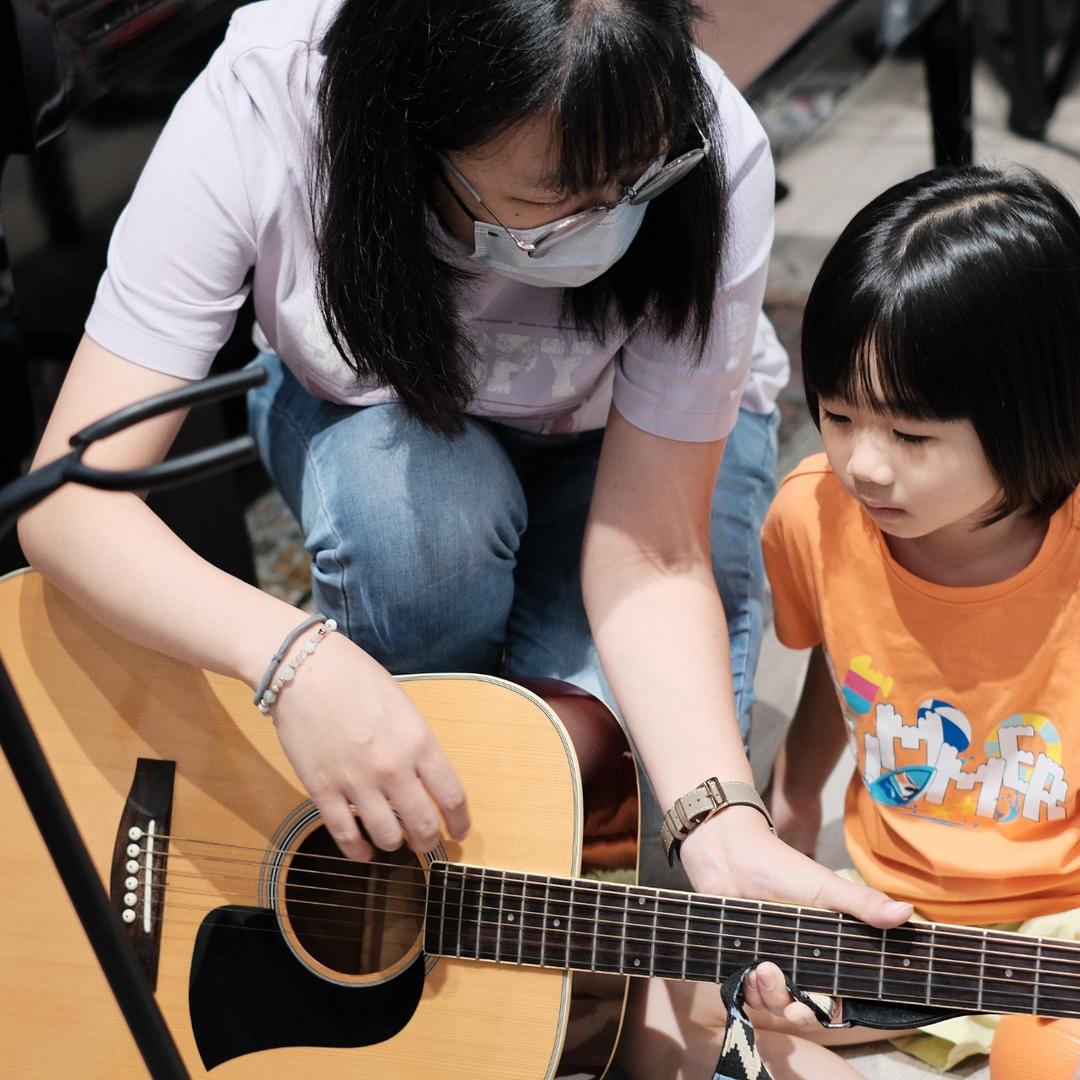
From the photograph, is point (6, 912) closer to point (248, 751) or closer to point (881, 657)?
point (248, 751)

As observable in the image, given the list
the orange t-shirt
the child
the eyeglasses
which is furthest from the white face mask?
the orange t-shirt

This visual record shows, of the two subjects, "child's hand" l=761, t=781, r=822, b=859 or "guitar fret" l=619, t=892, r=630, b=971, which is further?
"child's hand" l=761, t=781, r=822, b=859

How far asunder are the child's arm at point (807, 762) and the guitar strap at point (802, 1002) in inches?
12.8

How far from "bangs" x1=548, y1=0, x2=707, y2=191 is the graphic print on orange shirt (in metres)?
0.43

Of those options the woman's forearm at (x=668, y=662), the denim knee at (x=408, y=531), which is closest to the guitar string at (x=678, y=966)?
the woman's forearm at (x=668, y=662)

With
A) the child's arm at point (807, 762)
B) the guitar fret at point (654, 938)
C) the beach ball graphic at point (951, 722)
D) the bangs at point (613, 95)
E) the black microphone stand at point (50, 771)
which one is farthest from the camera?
the child's arm at point (807, 762)

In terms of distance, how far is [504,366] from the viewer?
1.09 metres

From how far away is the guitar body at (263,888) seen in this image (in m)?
0.93

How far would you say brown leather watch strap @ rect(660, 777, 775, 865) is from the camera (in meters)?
0.96

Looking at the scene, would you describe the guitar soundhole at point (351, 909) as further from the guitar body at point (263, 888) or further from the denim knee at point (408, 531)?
the denim knee at point (408, 531)

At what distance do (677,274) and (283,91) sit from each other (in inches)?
12.4

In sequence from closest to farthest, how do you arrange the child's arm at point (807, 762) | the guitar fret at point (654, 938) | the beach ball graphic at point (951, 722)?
the guitar fret at point (654, 938), the beach ball graphic at point (951, 722), the child's arm at point (807, 762)

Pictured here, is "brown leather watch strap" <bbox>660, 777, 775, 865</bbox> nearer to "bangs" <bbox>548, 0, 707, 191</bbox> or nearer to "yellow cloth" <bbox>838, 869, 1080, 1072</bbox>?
"yellow cloth" <bbox>838, 869, 1080, 1072</bbox>

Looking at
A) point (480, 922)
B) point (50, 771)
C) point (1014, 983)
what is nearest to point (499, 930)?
point (480, 922)
